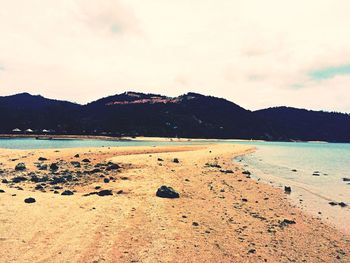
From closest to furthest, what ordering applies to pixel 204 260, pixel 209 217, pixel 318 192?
pixel 204 260, pixel 209 217, pixel 318 192

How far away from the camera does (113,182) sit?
797 inches

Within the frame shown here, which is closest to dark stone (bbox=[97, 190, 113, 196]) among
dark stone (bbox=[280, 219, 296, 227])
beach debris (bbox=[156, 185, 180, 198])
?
beach debris (bbox=[156, 185, 180, 198])

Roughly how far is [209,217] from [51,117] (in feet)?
645

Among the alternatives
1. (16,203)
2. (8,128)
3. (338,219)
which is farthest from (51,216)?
(8,128)

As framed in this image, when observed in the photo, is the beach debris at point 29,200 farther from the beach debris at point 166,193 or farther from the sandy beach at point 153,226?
the beach debris at point 166,193

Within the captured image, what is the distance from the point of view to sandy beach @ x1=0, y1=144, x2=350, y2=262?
9172mm

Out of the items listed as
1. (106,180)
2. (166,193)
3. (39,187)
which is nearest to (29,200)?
(39,187)

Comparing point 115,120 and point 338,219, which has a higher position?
point 115,120

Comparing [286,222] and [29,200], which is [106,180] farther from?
[286,222]

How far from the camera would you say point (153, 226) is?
11.6m

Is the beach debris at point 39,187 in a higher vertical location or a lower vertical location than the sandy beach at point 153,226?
higher

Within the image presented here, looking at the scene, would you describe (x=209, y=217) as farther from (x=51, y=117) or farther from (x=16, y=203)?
(x=51, y=117)

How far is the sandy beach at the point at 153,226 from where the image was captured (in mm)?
9172

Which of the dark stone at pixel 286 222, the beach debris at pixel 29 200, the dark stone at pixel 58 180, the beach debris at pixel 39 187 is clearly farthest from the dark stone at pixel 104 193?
the dark stone at pixel 286 222
